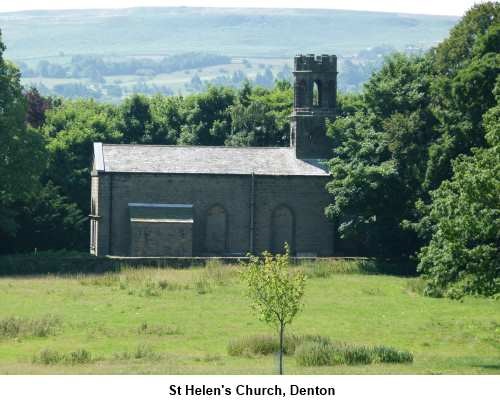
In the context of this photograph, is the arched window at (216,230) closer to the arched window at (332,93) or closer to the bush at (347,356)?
the arched window at (332,93)

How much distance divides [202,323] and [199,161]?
30.6 metres

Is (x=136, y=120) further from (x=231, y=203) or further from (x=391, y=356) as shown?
(x=391, y=356)

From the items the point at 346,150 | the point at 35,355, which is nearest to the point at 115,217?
the point at 346,150

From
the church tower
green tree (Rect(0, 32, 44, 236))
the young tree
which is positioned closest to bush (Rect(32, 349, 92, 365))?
the young tree

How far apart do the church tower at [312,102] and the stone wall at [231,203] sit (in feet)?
11.7

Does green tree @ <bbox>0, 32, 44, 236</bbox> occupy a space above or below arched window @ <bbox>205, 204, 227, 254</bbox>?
above

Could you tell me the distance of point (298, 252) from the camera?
7731 cm

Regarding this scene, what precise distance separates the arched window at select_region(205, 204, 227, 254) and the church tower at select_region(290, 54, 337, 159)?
6.25 m

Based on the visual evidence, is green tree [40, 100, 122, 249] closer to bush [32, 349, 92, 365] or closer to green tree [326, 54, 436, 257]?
green tree [326, 54, 436, 257]

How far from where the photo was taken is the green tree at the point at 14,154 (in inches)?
2694

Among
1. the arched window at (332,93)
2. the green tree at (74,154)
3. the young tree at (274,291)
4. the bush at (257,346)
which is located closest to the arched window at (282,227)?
the arched window at (332,93)

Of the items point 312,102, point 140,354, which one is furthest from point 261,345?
point 312,102

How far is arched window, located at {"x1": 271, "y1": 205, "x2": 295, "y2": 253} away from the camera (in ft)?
255

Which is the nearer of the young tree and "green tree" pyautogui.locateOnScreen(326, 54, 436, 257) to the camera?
the young tree
